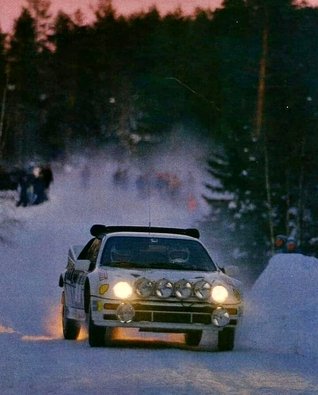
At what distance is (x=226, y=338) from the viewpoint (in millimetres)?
15484

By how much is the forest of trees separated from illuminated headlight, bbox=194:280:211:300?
107ft

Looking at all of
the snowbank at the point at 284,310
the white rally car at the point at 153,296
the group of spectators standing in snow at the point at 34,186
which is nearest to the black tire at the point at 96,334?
the white rally car at the point at 153,296

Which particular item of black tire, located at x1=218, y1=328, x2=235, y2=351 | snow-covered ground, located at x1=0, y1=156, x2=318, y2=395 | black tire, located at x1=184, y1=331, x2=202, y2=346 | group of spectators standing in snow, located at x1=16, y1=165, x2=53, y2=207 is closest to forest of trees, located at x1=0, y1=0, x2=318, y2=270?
group of spectators standing in snow, located at x1=16, y1=165, x2=53, y2=207

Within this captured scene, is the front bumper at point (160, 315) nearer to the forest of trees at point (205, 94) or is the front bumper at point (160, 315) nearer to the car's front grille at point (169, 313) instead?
the car's front grille at point (169, 313)

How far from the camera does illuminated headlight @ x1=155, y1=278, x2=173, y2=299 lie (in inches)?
595

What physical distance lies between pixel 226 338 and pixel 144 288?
1113mm

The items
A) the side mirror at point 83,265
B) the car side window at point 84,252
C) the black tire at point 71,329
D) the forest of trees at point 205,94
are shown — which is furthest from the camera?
the forest of trees at point 205,94

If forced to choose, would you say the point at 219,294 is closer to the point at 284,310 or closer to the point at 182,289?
the point at 182,289

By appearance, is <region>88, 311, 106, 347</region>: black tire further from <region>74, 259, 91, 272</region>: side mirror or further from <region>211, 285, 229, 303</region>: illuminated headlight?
<region>211, 285, 229, 303</region>: illuminated headlight

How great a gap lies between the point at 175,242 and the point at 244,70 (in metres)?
44.6

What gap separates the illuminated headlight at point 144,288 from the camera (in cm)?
1512

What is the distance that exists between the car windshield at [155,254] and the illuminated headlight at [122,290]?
703 millimetres

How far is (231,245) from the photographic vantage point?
49.2 m

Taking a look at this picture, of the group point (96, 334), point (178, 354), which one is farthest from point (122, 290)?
point (178, 354)
